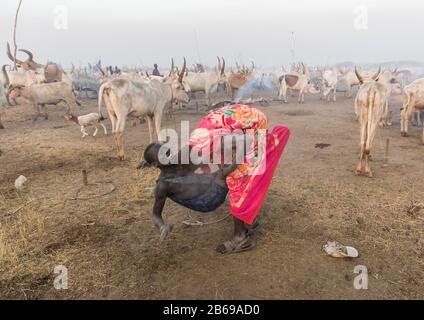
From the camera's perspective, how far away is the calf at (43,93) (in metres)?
11.6

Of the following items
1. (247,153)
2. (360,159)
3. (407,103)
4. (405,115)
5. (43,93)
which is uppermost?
(43,93)

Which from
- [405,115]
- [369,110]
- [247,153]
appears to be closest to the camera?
[247,153]

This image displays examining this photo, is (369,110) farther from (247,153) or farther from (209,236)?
(209,236)

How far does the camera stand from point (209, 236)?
154 inches

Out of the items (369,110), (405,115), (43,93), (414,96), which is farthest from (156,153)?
(43,93)

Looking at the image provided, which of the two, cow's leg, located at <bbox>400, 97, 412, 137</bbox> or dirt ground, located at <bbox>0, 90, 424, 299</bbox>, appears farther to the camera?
cow's leg, located at <bbox>400, 97, 412, 137</bbox>

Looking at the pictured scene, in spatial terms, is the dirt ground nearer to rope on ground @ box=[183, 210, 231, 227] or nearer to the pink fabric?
rope on ground @ box=[183, 210, 231, 227]

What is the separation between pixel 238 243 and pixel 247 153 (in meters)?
1.03

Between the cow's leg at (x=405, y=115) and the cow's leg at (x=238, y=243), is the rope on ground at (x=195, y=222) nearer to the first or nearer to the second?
the cow's leg at (x=238, y=243)

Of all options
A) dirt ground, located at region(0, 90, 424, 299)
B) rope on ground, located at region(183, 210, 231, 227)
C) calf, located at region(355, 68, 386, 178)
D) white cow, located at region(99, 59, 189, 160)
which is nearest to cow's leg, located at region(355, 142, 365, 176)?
calf, located at region(355, 68, 386, 178)

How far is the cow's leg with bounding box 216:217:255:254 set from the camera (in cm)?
352

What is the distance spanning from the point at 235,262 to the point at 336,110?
39.9 ft

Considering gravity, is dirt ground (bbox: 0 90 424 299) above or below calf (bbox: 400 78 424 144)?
below

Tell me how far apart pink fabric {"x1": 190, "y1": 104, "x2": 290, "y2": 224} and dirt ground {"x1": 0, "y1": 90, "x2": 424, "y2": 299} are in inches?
24.0
